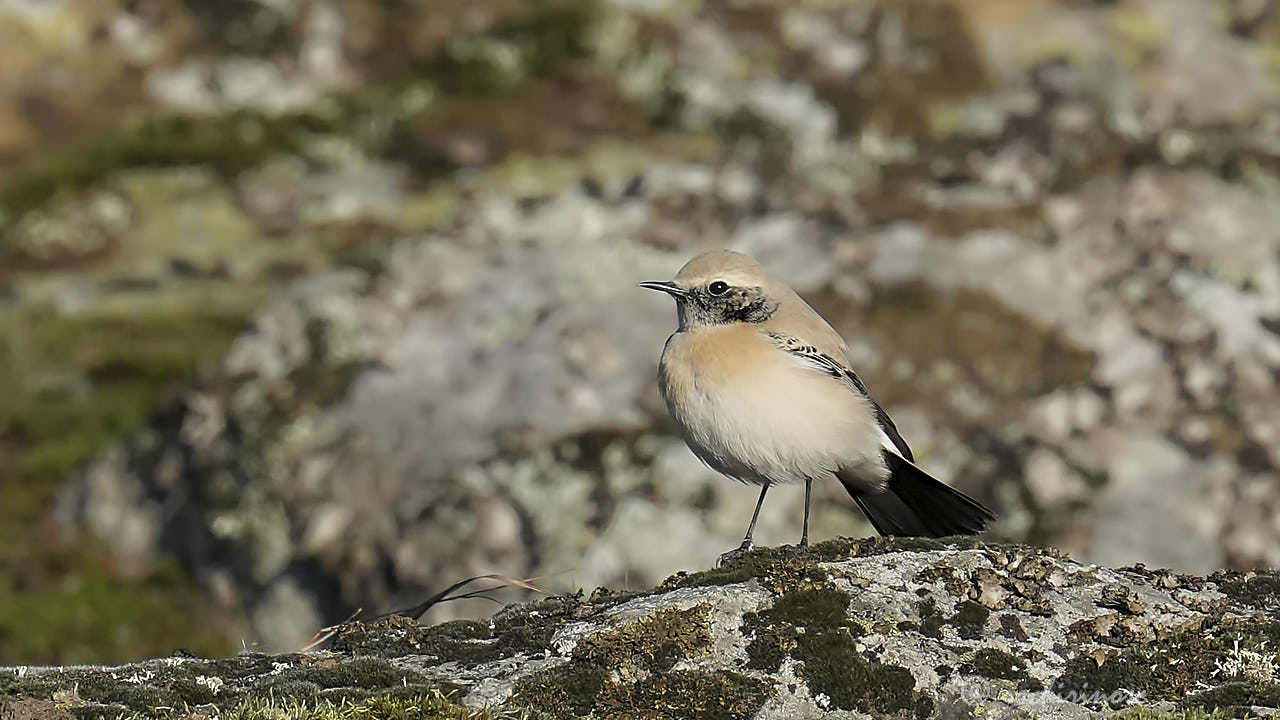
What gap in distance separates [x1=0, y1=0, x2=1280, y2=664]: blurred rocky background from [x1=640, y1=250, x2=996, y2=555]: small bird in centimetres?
172

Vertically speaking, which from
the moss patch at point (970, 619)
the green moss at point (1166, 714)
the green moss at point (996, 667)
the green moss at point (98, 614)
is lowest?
the green moss at point (1166, 714)

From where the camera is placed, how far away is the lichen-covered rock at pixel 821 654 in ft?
23.2

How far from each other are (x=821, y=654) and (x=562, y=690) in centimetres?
134

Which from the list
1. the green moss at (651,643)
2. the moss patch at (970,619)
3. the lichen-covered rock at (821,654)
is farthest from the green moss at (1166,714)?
the green moss at (651,643)

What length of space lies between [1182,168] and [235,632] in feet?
46.4

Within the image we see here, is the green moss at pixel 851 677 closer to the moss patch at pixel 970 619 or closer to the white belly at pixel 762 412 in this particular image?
the moss patch at pixel 970 619

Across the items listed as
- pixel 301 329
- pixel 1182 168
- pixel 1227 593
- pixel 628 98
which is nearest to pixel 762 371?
pixel 1227 593

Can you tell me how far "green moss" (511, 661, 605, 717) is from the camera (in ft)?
23.0

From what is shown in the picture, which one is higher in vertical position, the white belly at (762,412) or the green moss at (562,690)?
the white belly at (762,412)

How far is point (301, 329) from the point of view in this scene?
19531mm

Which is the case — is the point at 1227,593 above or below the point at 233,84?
below

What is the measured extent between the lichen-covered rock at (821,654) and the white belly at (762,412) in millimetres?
1728

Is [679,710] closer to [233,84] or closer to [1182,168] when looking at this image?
[1182,168]

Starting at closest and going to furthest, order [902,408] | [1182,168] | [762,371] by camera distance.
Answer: [762,371] < [902,408] < [1182,168]
